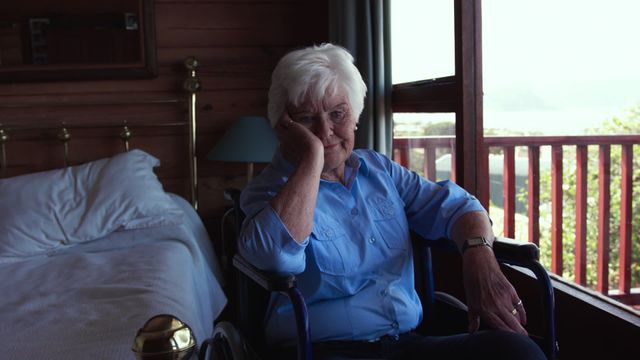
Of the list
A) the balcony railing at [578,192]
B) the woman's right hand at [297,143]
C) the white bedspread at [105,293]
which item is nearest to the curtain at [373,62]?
the balcony railing at [578,192]

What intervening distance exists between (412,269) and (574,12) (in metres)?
0.77

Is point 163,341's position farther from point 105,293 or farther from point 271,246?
point 105,293

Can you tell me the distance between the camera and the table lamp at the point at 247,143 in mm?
2828

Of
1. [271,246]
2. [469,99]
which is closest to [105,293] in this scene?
[271,246]

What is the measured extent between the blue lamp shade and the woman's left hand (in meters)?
1.66

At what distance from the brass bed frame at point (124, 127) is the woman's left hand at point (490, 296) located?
6.82ft

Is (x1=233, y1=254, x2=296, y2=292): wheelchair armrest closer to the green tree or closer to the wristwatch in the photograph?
the wristwatch

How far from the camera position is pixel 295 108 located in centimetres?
143

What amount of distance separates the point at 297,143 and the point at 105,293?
2.55 ft

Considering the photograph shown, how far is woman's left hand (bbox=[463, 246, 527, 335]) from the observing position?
3.94ft

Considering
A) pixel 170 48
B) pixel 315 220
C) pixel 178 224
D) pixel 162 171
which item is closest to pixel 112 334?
pixel 315 220

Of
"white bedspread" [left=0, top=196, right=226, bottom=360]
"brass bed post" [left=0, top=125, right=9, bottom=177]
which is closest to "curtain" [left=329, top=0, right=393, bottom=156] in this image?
"white bedspread" [left=0, top=196, right=226, bottom=360]

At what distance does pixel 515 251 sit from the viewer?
127 centimetres

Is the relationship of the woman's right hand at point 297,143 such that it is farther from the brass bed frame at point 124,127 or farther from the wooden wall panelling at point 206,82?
the wooden wall panelling at point 206,82
